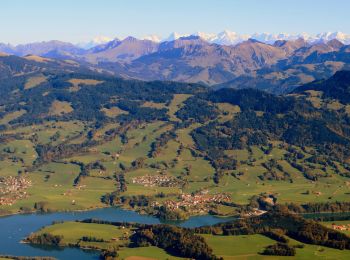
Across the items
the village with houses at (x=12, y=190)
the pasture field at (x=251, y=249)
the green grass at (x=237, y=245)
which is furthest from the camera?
the village with houses at (x=12, y=190)

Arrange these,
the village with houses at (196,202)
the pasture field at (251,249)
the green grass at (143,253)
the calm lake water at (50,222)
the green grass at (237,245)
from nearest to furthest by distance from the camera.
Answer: the pasture field at (251,249), the green grass at (143,253), the green grass at (237,245), the calm lake water at (50,222), the village with houses at (196,202)

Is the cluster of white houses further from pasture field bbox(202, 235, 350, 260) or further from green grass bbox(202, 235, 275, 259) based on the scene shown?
pasture field bbox(202, 235, 350, 260)

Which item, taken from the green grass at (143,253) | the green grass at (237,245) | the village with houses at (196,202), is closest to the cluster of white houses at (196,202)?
the village with houses at (196,202)

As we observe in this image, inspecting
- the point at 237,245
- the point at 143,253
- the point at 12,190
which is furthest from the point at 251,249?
the point at 12,190

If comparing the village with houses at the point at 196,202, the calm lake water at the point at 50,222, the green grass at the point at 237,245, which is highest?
the green grass at the point at 237,245

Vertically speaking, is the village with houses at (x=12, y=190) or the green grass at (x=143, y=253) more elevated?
the green grass at (x=143, y=253)

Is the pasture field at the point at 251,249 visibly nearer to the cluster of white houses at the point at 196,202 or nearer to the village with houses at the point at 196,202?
the village with houses at the point at 196,202

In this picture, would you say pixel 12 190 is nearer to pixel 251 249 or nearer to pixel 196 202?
pixel 196 202

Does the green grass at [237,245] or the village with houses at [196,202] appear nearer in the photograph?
the green grass at [237,245]
